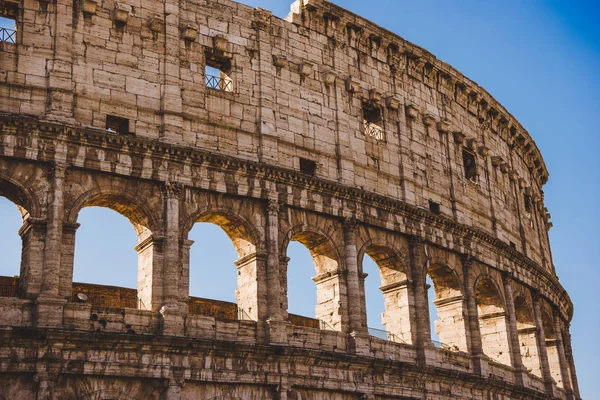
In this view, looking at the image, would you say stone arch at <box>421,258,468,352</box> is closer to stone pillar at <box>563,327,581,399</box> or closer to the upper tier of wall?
the upper tier of wall

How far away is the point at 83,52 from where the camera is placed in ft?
64.4

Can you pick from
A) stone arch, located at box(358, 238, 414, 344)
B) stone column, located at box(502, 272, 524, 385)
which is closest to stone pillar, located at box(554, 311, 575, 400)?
stone column, located at box(502, 272, 524, 385)

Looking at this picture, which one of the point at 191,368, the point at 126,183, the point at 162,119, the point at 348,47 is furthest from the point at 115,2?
the point at 191,368

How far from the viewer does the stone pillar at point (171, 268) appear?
18297 millimetres

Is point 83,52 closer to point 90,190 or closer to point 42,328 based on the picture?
point 90,190

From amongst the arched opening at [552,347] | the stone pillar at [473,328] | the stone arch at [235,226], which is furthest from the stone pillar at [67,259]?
the arched opening at [552,347]

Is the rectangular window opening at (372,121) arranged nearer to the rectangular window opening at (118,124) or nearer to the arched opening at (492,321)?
the arched opening at (492,321)

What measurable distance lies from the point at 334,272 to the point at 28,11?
29.2 ft

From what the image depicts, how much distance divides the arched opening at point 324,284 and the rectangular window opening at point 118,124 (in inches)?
177

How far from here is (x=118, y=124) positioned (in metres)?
19.6

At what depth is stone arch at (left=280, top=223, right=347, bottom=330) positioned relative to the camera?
21219 millimetres

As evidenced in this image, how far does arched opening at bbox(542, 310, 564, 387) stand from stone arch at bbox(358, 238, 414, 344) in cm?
837

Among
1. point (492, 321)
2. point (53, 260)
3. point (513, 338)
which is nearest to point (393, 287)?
point (492, 321)

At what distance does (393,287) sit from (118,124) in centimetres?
809
